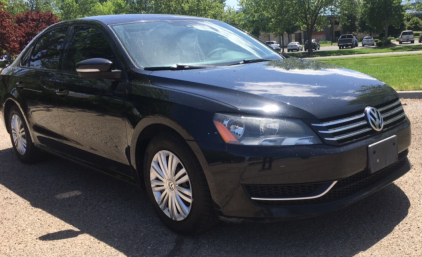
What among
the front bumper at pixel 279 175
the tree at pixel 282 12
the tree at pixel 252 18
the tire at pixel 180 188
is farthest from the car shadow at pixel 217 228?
the tree at pixel 252 18

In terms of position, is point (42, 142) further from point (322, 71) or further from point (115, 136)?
point (322, 71)

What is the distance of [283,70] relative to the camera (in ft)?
12.1

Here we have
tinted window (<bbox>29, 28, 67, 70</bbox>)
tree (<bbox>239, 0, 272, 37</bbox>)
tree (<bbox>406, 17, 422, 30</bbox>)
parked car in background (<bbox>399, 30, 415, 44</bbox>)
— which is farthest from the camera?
tree (<bbox>406, 17, 422, 30</bbox>)

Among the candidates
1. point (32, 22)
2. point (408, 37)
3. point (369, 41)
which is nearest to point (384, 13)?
point (408, 37)

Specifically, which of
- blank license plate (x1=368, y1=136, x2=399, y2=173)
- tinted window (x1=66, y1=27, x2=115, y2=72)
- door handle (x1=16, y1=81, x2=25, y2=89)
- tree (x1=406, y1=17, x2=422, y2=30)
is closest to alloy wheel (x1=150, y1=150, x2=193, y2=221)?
tinted window (x1=66, y1=27, x2=115, y2=72)

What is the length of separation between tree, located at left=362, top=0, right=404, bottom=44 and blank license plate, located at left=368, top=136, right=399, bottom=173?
5498 centimetres

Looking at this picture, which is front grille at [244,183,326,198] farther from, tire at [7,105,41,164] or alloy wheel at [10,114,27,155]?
alloy wheel at [10,114,27,155]

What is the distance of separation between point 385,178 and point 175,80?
1658 millimetres

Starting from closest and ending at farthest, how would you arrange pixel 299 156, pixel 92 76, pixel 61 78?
1. pixel 299 156
2. pixel 92 76
3. pixel 61 78

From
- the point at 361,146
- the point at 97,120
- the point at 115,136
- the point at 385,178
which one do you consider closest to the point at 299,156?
the point at 361,146

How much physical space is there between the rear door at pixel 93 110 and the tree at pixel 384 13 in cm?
5473

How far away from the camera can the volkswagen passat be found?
284cm

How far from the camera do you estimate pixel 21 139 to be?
5.57m

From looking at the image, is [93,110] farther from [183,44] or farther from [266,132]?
[266,132]
